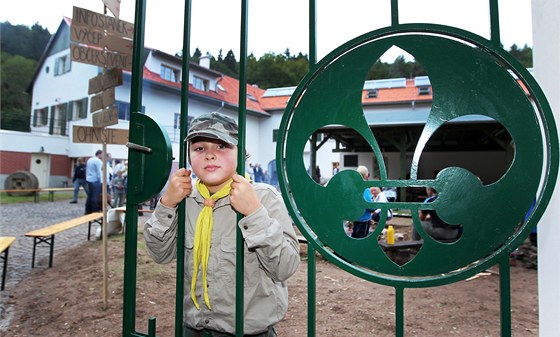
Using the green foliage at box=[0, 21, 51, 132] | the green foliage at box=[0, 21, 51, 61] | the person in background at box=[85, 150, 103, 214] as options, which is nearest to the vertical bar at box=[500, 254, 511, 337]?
the person in background at box=[85, 150, 103, 214]

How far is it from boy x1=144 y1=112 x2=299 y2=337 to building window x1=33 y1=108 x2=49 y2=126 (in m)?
22.3

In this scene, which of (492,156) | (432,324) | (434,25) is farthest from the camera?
(492,156)

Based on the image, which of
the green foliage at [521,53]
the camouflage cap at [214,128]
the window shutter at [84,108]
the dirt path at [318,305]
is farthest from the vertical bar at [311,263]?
the window shutter at [84,108]

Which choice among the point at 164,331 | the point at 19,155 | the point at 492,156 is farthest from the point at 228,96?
the point at 164,331

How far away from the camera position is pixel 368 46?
0.89 meters

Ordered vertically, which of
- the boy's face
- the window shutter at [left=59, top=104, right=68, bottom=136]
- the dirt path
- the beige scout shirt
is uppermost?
the window shutter at [left=59, top=104, right=68, bottom=136]

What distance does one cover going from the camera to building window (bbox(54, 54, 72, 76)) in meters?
18.8

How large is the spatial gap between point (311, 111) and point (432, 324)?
2.98 metres

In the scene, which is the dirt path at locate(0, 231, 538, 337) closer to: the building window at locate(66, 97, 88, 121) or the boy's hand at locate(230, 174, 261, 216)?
the boy's hand at locate(230, 174, 261, 216)

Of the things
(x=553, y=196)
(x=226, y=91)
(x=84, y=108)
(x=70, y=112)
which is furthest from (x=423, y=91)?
(x=553, y=196)

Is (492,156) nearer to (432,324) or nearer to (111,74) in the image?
(432,324)

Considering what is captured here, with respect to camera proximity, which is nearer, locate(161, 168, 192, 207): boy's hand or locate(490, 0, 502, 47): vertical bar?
locate(490, 0, 502, 47): vertical bar

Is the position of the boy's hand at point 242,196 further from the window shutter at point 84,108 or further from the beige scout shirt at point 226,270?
the window shutter at point 84,108

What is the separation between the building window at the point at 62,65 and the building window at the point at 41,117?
86.4 inches
